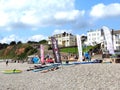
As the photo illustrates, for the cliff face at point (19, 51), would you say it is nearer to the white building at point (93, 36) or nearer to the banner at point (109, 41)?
the white building at point (93, 36)

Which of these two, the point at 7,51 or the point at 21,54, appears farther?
the point at 7,51

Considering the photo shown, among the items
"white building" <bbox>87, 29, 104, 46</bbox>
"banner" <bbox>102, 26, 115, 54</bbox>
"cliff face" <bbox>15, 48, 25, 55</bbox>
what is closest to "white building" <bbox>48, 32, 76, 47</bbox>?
"white building" <bbox>87, 29, 104, 46</bbox>

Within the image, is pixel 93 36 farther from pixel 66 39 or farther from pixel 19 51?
pixel 19 51

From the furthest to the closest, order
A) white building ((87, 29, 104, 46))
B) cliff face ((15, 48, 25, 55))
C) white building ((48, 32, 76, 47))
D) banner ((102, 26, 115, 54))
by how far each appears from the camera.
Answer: white building ((48, 32, 76, 47)) → white building ((87, 29, 104, 46)) → cliff face ((15, 48, 25, 55)) → banner ((102, 26, 115, 54))

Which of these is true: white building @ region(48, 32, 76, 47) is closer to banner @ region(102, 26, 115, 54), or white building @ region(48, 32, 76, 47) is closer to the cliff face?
the cliff face

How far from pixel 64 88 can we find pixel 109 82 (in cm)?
294

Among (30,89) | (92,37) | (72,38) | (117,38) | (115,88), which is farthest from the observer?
(72,38)

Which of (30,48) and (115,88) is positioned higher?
(30,48)

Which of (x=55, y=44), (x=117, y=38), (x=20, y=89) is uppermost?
(x=117, y=38)

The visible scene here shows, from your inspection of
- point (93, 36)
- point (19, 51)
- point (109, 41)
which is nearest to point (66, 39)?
point (93, 36)

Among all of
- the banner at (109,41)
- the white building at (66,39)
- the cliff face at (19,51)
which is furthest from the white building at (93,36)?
the banner at (109,41)

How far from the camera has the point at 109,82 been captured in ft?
73.5

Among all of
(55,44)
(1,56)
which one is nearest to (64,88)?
(55,44)

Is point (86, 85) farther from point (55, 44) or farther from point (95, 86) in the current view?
point (55, 44)
